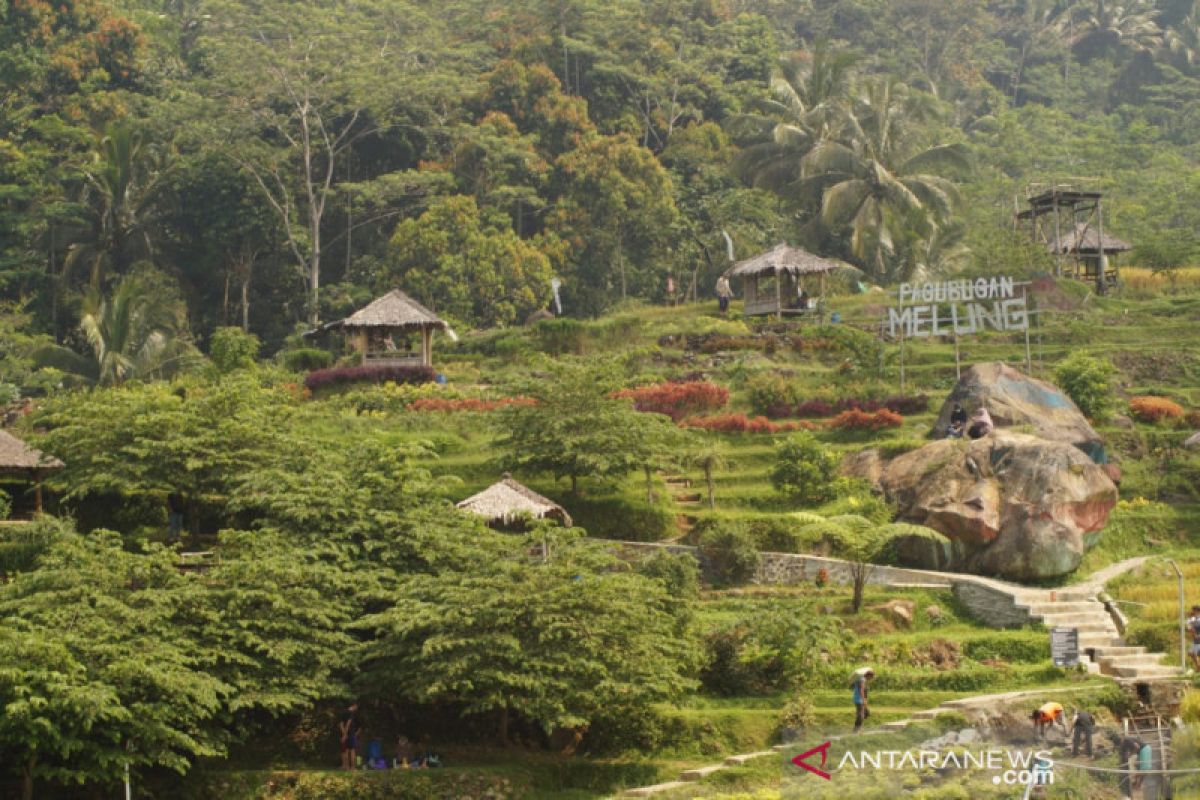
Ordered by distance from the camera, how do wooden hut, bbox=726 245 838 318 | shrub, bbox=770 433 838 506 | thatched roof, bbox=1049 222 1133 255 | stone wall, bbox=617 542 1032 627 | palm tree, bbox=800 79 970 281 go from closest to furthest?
stone wall, bbox=617 542 1032 627 → shrub, bbox=770 433 838 506 → wooden hut, bbox=726 245 838 318 → thatched roof, bbox=1049 222 1133 255 → palm tree, bbox=800 79 970 281

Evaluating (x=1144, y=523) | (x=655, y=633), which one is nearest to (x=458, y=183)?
(x=1144, y=523)

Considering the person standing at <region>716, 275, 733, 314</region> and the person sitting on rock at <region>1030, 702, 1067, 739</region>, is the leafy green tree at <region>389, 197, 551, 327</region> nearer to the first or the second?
the person standing at <region>716, 275, 733, 314</region>

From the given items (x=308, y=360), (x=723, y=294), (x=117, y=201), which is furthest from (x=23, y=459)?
(x=117, y=201)

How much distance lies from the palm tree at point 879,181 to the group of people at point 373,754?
35820 mm

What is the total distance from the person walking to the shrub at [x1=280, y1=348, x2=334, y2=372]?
3117 cm

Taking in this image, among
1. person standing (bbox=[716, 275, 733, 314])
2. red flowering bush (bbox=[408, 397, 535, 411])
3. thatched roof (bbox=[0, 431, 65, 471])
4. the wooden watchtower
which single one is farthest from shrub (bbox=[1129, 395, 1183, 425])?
thatched roof (bbox=[0, 431, 65, 471])

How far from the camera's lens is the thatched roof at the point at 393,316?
47156mm

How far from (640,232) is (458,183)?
7099mm

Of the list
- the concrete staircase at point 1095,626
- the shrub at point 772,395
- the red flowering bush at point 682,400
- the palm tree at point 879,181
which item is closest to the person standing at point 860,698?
the concrete staircase at point 1095,626

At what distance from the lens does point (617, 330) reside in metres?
50.5

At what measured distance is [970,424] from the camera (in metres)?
36.5

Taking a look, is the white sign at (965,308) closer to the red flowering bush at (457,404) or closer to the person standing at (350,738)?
the red flowering bush at (457,404)

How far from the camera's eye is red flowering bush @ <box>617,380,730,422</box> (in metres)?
42.3

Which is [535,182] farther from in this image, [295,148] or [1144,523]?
[1144,523]
